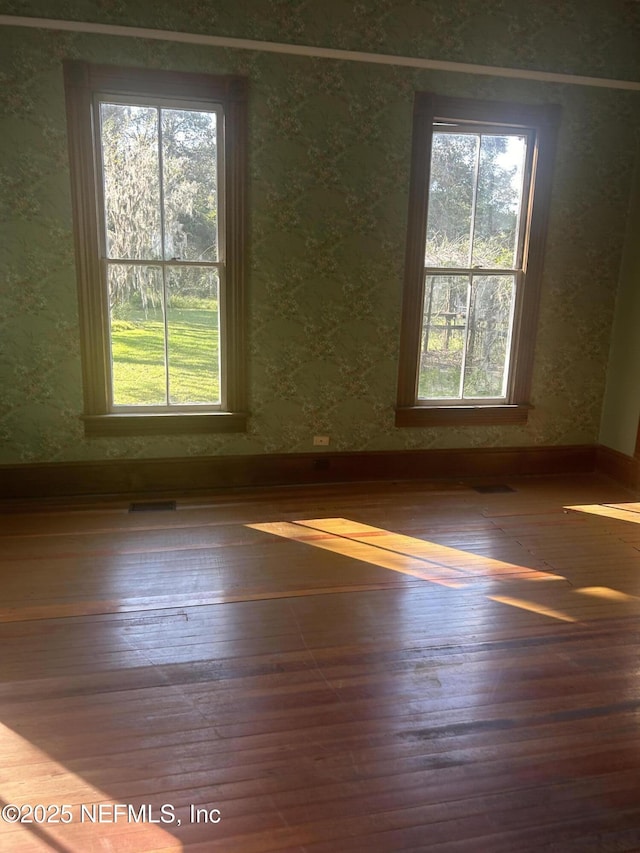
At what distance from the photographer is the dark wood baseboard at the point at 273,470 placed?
400 centimetres

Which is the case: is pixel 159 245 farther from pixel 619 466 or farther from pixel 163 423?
pixel 619 466

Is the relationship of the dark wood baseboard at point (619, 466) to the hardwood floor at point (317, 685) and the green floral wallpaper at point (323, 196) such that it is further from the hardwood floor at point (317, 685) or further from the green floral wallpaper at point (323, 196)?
the hardwood floor at point (317, 685)

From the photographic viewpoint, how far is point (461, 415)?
4531 millimetres

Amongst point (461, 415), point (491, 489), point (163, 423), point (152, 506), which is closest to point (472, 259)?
point (461, 415)

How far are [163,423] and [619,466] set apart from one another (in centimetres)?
340

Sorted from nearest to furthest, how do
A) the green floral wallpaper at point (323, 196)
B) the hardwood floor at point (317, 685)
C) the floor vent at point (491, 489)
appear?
the hardwood floor at point (317, 685), the green floral wallpaper at point (323, 196), the floor vent at point (491, 489)

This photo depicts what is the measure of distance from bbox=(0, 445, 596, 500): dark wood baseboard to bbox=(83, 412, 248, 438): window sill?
20 cm

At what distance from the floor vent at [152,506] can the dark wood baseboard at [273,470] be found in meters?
0.18

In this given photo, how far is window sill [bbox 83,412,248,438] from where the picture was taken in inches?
157

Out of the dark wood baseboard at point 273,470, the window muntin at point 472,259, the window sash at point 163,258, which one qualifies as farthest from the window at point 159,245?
the window muntin at point 472,259

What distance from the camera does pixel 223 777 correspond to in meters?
1.77

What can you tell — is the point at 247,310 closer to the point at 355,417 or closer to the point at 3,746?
the point at 355,417

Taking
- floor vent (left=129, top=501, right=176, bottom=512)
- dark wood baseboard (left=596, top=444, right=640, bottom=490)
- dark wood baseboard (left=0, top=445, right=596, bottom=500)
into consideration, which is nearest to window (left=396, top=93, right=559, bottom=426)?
dark wood baseboard (left=0, top=445, right=596, bottom=500)

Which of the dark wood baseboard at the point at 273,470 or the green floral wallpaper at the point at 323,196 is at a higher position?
the green floral wallpaper at the point at 323,196
